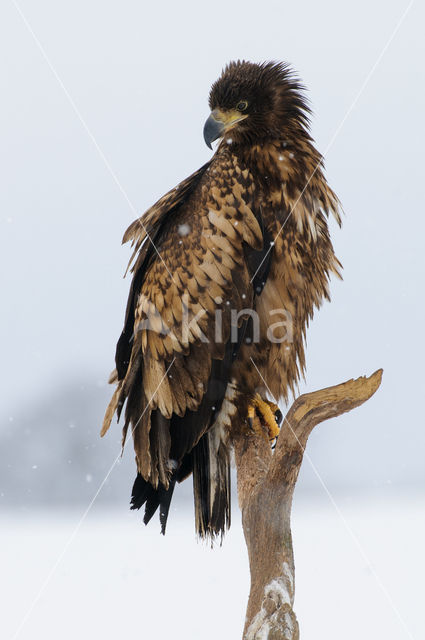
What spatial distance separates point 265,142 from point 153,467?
169cm

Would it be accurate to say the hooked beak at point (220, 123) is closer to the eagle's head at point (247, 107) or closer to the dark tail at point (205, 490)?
the eagle's head at point (247, 107)

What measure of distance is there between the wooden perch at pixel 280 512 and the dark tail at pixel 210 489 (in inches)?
13.0

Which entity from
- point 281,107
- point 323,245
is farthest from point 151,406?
point 281,107

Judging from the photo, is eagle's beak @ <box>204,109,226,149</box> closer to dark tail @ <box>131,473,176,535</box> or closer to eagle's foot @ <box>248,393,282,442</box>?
eagle's foot @ <box>248,393,282,442</box>

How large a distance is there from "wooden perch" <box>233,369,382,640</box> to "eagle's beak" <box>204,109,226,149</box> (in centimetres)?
135

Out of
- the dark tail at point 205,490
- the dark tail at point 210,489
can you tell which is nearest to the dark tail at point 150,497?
the dark tail at point 205,490

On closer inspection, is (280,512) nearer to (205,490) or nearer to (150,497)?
(205,490)

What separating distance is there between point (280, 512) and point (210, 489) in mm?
544

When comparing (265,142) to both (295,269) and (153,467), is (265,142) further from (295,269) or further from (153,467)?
(153,467)

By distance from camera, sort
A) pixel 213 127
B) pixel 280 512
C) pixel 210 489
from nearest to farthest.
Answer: pixel 280 512
pixel 213 127
pixel 210 489

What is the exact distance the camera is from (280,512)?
124 inches

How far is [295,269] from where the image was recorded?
132 inches

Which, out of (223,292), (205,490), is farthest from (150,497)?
(223,292)

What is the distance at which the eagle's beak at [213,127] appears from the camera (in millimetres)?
3418
